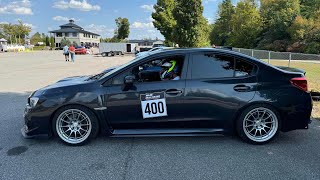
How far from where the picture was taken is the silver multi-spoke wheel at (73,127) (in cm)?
421

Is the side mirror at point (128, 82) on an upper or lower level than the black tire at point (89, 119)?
upper

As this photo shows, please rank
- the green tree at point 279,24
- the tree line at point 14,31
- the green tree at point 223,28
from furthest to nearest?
the tree line at point 14,31 < the green tree at point 223,28 < the green tree at point 279,24

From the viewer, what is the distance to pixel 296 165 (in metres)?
3.56

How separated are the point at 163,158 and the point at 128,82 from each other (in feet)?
4.12

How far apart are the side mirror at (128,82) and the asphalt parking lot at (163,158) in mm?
954

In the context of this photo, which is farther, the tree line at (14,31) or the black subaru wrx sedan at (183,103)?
the tree line at (14,31)

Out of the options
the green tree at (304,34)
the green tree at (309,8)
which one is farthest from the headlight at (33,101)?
the green tree at (309,8)

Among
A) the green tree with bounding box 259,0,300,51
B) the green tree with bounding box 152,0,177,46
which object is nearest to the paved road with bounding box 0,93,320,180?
the green tree with bounding box 259,0,300,51

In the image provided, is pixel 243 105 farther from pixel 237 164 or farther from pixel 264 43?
pixel 264 43

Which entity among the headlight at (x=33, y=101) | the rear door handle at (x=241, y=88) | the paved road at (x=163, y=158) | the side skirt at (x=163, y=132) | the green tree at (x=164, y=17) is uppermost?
the green tree at (x=164, y=17)

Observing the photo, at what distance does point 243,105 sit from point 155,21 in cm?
3927

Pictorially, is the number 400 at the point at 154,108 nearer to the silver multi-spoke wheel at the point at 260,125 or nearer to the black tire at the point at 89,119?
the black tire at the point at 89,119

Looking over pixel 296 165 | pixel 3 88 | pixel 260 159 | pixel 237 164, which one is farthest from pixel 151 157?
pixel 3 88

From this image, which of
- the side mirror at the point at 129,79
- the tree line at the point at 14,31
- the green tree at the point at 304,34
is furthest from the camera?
the tree line at the point at 14,31
